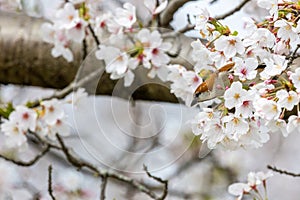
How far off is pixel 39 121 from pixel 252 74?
37.0 inches

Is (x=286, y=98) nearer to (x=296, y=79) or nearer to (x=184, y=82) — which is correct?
(x=296, y=79)

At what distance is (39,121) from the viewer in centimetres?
186

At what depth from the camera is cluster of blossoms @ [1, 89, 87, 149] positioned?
1785 millimetres

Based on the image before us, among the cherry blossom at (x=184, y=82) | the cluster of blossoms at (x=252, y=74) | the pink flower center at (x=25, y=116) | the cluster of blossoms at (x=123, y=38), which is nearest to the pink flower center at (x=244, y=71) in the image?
the cluster of blossoms at (x=252, y=74)

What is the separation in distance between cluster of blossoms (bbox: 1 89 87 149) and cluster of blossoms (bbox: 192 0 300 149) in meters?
0.71

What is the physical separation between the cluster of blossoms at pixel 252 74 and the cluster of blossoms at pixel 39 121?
2.32 ft

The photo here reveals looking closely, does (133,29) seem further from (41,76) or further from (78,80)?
(41,76)

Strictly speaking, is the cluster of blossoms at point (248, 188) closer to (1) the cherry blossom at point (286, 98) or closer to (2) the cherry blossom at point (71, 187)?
(1) the cherry blossom at point (286, 98)

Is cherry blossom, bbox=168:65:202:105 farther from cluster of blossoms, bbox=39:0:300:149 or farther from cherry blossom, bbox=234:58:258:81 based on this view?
cherry blossom, bbox=234:58:258:81

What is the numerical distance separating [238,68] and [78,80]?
82 cm

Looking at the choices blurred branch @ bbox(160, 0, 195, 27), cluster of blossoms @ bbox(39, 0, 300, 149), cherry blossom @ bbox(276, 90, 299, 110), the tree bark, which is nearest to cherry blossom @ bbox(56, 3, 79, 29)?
the tree bark

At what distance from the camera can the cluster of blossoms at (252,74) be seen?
3.38 ft

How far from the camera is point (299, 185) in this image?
4.52 meters

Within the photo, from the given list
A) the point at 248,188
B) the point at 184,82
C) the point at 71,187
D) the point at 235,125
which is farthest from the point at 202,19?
the point at 71,187
